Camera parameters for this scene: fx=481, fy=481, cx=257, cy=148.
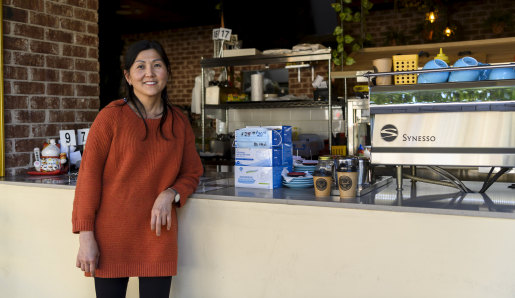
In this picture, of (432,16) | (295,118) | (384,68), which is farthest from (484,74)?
(432,16)

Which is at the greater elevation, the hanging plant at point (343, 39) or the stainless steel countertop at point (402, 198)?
the hanging plant at point (343, 39)

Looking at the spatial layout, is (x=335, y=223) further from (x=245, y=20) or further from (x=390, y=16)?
(x=390, y=16)

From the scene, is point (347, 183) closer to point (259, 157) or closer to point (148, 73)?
point (259, 157)

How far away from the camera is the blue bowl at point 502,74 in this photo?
172 centimetres

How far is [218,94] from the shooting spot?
4.89 metres

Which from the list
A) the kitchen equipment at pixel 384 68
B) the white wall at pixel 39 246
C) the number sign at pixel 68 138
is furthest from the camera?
the number sign at pixel 68 138

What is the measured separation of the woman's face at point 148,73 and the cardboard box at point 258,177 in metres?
0.58

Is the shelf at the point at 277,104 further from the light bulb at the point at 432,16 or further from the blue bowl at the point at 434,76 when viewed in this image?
the light bulb at the point at 432,16

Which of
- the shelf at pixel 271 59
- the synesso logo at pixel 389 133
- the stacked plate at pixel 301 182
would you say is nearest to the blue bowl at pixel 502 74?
the synesso logo at pixel 389 133

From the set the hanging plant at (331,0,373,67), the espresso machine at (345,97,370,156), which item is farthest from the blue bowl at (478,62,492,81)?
the hanging plant at (331,0,373,67)

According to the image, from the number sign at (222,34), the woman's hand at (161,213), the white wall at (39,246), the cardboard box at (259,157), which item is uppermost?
the number sign at (222,34)

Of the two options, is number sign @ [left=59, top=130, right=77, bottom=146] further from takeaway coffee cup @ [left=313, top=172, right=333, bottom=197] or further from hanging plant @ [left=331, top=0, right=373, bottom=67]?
hanging plant @ [left=331, top=0, right=373, bottom=67]

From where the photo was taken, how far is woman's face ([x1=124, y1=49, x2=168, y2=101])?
5.98 ft

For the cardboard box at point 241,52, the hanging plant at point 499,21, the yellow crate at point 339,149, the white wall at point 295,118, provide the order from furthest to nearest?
the hanging plant at point 499,21, the white wall at point 295,118, the cardboard box at point 241,52, the yellow crate at point 339,149
